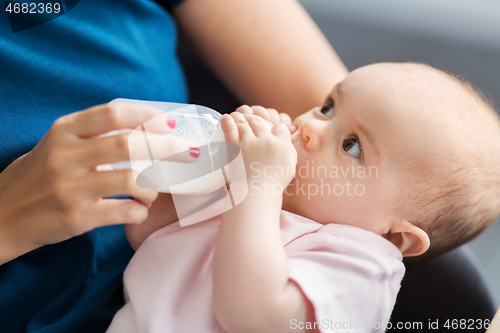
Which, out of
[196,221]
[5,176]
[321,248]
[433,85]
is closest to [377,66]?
[433,85]

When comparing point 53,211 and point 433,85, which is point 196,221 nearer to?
point 53,211

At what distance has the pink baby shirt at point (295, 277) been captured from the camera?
712 millimetres

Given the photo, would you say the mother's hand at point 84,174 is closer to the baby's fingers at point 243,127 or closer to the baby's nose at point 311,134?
the baby's fingers at point 243,127

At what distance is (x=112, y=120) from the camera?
544 millimetres

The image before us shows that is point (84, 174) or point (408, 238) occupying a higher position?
point (84, 174)

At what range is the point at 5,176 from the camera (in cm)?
66

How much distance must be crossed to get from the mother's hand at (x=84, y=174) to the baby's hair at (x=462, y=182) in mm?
534

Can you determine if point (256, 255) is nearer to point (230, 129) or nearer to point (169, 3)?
point (230, 129)

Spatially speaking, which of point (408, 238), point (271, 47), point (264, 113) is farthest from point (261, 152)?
point (271, 47)

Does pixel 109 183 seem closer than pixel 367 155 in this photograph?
Yes

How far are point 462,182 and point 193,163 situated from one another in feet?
1.96

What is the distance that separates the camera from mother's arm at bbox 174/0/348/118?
1.19 meters

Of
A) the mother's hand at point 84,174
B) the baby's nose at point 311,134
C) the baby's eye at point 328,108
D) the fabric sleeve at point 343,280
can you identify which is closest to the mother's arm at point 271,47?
the baby's eye at point 328,108

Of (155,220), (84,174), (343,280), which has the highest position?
(84,174)
